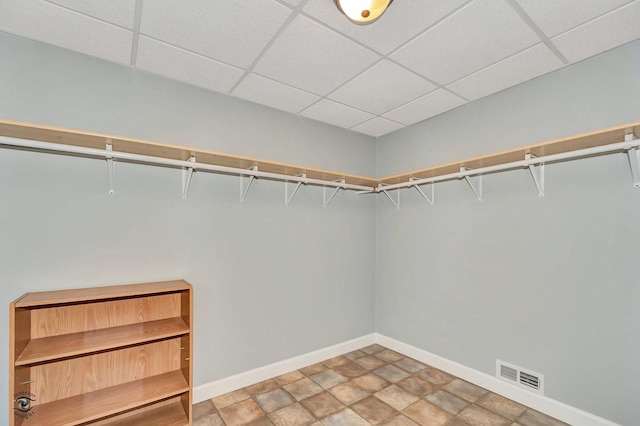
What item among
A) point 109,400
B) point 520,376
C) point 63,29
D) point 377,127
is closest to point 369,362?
point 520,376

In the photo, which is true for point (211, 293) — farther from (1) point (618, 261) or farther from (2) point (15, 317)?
(1) point (618, 261)

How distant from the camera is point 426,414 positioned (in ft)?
7.62

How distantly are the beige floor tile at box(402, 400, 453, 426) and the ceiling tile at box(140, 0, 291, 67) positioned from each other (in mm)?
2956

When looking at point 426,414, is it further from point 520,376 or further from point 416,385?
point 520,376

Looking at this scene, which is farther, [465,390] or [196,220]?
[465,390]

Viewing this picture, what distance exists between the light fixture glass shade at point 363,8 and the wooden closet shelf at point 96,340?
2285mm

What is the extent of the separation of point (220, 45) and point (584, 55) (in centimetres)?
258

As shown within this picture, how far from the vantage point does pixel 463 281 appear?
9.52 feet

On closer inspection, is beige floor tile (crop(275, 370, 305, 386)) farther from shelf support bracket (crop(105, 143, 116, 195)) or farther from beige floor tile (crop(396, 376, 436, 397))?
shelf support bracket (crop(105, 143, 116, 195))

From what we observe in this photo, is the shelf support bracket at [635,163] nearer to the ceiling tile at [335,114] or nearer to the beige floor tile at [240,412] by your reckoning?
the ceiling tile at [335,114]

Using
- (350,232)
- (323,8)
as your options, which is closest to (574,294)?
(350,232)

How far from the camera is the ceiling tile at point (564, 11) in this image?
5.30 ft

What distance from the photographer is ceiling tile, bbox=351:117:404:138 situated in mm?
3342

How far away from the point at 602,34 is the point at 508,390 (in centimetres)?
274
